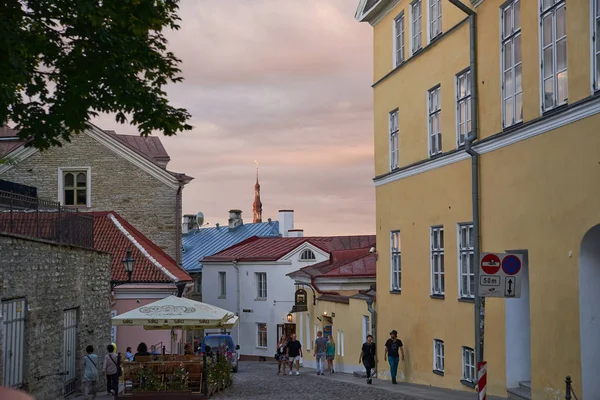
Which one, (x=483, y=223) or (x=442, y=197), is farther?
(x=442, y=197)

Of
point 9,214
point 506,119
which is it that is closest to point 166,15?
point 9,214

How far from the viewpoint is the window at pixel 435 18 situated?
76.5 feet

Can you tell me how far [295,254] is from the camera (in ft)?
218

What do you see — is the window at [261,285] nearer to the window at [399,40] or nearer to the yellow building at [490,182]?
the yellow building at [490,182]

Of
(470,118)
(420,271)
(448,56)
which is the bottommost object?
(420,271)

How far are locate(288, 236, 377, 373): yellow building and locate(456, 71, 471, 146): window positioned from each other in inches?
351

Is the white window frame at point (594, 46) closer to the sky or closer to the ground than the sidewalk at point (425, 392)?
closer to the sky

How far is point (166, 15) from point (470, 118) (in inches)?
298

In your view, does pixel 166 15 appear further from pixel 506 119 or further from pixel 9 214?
pixel 506 119

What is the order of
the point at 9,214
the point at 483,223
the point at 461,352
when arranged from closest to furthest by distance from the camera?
the point at 9,214 → the point at 483,223 → the point at 461,352

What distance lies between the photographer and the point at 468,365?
2194 cm

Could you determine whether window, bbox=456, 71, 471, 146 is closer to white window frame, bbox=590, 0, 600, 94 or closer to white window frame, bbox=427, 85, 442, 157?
white window frame, bbox=427, 85, 442, 157

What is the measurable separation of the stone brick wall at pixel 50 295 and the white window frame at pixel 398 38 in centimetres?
947

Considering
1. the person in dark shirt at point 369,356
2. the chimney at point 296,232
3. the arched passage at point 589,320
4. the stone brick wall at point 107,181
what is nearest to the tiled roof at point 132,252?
the stone brick wall at point 107,181
